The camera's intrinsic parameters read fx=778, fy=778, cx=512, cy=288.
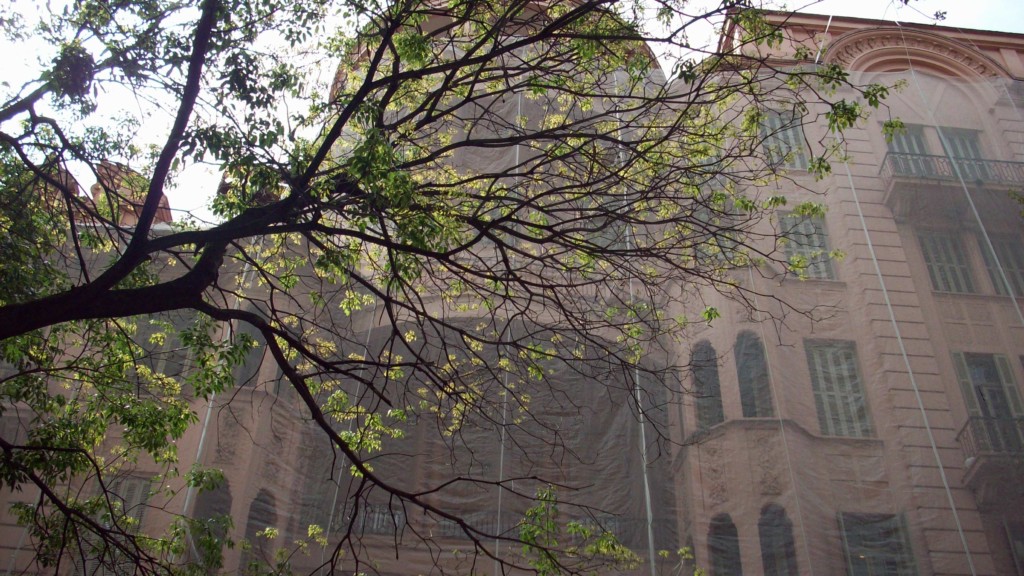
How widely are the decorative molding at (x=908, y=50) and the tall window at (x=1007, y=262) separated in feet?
15.1

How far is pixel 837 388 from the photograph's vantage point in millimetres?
12594

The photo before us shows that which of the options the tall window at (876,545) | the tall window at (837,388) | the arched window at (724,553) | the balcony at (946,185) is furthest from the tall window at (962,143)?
the arched window at (724,553)

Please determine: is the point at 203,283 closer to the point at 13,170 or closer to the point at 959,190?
the point at 13,170

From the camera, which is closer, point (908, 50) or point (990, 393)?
point (990, 393)

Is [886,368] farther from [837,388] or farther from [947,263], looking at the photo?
[947,263]

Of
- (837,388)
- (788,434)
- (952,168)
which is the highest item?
(952,168)

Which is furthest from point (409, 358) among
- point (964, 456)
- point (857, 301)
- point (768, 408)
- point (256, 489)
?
point (964, 456)

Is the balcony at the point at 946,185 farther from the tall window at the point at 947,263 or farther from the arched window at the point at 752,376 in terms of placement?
the arched window at the point at 752,376

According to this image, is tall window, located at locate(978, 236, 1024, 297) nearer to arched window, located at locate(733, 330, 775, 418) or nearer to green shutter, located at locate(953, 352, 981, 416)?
green shutter, located at locate(953, 352, 981, 416)

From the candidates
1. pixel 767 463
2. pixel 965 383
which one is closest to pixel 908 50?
pixel 965 383

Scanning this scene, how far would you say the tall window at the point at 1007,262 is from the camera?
13930 mm

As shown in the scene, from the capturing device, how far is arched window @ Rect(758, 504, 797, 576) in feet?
34.9

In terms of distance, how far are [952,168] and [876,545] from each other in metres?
7.81

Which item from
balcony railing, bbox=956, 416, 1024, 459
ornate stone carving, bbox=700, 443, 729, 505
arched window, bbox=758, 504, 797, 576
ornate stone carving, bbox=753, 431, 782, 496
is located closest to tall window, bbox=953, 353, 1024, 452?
balcony railing, bbox=956, 416, 1024, 459
